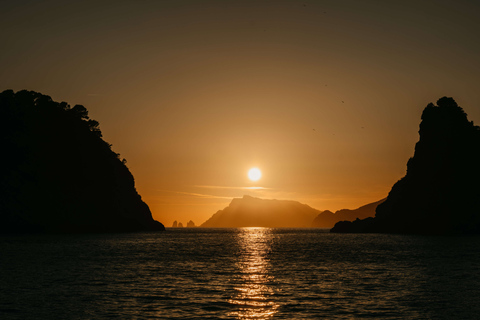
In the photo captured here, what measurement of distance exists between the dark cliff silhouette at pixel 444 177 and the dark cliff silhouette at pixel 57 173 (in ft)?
359

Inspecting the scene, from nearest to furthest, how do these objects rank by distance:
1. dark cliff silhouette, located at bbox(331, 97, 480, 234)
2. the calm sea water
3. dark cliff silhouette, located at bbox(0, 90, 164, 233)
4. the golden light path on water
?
the golden light path on water
the calm sea water
dark cliff silhouette, located at bbox(0, 90, 164, 233)
dark cliff silhouette, located at bbox(331, 97, 480, 234)

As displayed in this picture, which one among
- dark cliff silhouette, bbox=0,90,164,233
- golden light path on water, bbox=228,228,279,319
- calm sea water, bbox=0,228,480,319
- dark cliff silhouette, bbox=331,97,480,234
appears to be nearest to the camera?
golden light path on water, bbox=228,228,279,319

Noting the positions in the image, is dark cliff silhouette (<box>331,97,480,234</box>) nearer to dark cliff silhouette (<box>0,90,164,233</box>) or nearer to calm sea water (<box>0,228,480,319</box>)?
calm sea water (<box>0,228,480,319</box>)

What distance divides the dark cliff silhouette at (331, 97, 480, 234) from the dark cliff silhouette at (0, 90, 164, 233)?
4307 inches

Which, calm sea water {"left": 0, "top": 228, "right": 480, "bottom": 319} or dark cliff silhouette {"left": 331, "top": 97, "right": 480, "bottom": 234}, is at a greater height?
dark cliff silhouette {"left": 331, "top": 97, "right": 480, "bottom": 234}

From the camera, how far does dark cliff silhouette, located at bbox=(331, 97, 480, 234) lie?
15088cm

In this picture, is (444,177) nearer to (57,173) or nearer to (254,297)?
(57,173)

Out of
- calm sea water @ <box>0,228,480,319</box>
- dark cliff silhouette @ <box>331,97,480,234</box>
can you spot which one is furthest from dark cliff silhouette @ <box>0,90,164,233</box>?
dark cliff silhouette @ <box>331,97,480,234</box>

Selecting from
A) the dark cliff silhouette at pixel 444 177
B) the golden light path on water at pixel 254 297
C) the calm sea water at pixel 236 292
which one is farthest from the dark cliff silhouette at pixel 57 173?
the dark cliff silhouette at pixel 444 177

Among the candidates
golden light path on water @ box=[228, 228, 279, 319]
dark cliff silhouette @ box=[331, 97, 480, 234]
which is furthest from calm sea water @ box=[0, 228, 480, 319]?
dark cliff silhouette @ box=[331, 97, 480, 234]

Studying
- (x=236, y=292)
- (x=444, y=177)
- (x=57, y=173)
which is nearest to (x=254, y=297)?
(x=236, y=292)

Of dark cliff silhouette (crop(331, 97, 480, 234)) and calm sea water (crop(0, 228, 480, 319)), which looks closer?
calm sea water (crop(0, 228, 480, 319))

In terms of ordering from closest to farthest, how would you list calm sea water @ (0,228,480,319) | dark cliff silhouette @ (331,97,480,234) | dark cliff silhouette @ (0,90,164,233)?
calm sea water @ (0,228,480,319) < dark cliff silhouette @ (0,90,164,233) < dark cliff silhouette @ (331,97,480,234)

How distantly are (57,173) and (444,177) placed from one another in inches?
5128
